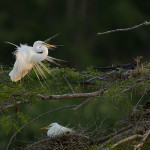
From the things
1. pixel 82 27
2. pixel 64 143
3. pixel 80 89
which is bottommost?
pixel 82 27

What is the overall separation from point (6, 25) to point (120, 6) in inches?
117

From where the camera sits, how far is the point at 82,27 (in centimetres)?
1127

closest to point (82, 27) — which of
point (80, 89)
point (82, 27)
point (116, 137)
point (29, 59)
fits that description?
point (82, 27)

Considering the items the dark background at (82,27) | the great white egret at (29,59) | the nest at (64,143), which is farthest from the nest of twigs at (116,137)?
the dark background at (82,27)

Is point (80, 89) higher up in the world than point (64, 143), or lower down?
higher up

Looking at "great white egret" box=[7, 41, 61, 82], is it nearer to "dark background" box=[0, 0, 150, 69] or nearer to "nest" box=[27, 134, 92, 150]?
"nest" box=[27, 134, 92, 150]

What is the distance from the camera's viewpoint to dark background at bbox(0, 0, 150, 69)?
10.6 metres

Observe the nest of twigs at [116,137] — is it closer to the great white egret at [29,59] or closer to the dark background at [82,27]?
the great white egret at [29,59]

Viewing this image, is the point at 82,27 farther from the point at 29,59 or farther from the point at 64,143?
the point at 64,143

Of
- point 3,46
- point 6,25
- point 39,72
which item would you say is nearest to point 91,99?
point 39,72

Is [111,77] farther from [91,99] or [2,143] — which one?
[2,143]

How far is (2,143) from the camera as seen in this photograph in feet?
20.2

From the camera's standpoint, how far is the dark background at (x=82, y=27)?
34.7ft

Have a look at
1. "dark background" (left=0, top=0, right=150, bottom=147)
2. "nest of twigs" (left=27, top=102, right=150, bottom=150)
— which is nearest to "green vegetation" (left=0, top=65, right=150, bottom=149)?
"nest of twigs" (left=27, top=102, right=150, bottom=150)
